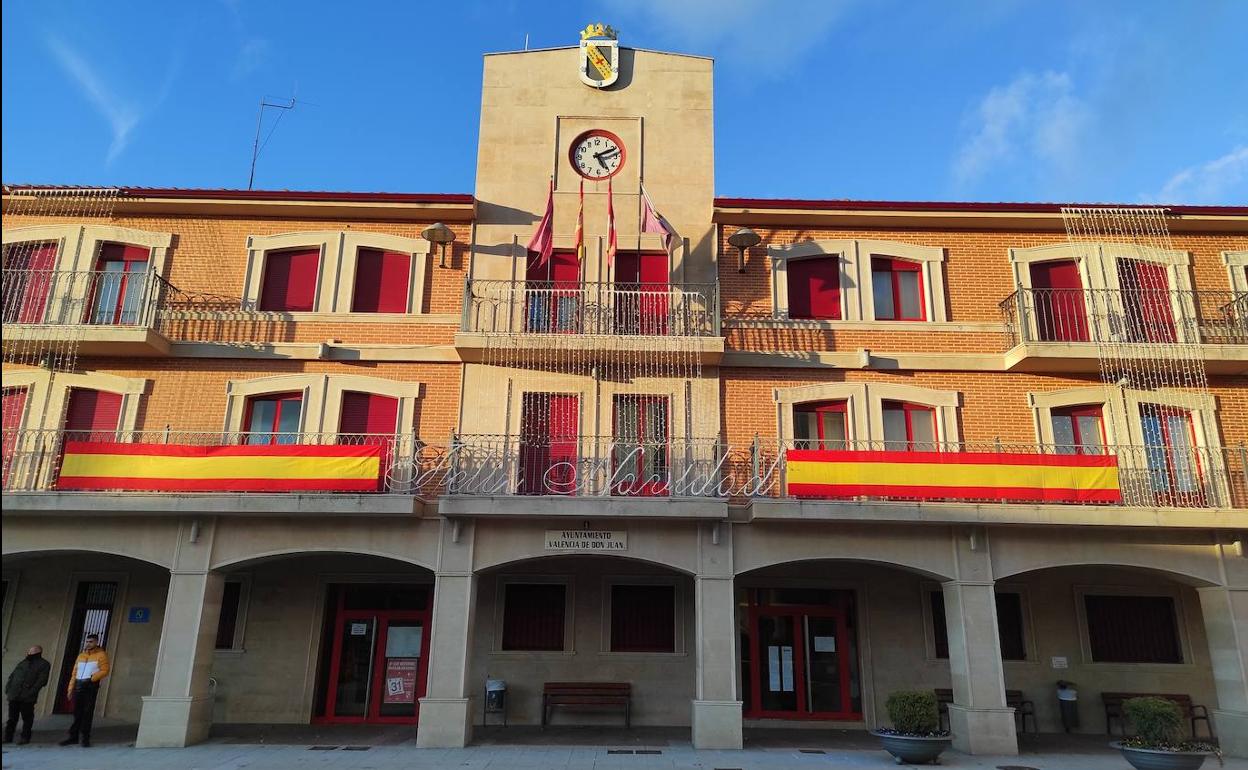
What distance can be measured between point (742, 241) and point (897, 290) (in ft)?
11.2

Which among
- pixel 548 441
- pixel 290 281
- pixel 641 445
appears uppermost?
pixel 290 281

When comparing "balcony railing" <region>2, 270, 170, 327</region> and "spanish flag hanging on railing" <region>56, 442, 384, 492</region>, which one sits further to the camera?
"balcony railing" <region>2, 270, 170, 327</region>

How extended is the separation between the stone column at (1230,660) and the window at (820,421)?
6563mm

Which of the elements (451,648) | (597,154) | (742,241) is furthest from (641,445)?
(597,154)

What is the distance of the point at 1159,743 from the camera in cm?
1106

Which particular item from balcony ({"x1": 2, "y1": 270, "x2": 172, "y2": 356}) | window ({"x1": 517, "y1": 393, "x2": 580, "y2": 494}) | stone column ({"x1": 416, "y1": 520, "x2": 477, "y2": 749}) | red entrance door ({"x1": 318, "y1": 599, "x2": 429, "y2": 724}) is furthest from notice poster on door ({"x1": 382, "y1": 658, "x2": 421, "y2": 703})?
balcony ({"x1": 2, "y1": 270, "x2": 172, "y2": 356})

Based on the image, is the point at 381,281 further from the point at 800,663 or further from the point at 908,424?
the point at 800,663

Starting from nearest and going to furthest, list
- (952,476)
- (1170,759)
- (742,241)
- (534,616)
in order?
1. (1170,759)
2. (952,476)
3. (742,241)
4. (534,616)

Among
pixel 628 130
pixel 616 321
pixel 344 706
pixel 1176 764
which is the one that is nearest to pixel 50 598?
pixel 344 706

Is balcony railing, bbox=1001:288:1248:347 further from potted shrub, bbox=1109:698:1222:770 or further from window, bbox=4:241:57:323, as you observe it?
window, bbox=4:241:57:323

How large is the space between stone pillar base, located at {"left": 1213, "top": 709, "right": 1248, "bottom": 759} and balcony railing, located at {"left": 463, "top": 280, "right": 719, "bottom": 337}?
10295 millimetres

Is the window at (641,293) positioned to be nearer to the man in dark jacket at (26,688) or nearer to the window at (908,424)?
the window at (908,424)

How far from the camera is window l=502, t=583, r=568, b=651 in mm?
→ 15430

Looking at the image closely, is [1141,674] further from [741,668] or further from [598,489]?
[598,489]
